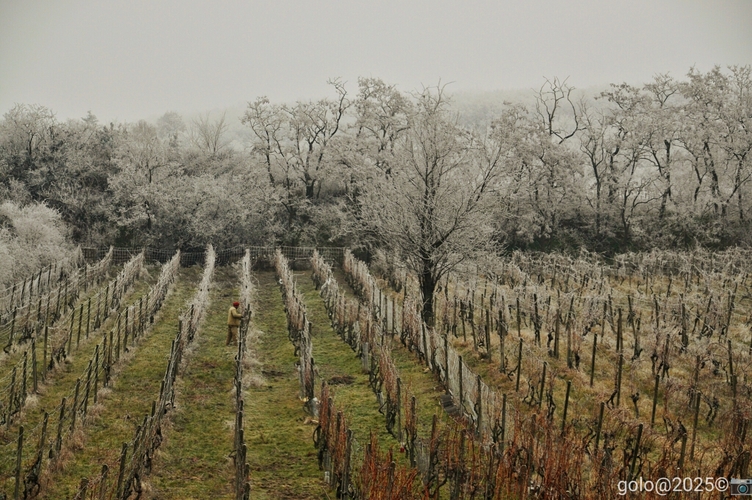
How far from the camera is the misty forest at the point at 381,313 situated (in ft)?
30.4

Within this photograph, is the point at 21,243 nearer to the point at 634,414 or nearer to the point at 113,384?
the point at 113,384

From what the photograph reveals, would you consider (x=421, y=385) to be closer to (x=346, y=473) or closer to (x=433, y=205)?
(x=433, y=205)

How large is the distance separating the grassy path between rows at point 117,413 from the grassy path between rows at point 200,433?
0.68 metres

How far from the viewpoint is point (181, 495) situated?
29.5ft

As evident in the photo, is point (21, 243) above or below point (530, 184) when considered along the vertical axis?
below

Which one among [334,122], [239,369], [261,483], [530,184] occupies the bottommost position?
[261,483]

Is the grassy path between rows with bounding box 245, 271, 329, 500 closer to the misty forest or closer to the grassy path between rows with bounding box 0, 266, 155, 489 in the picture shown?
the misty forest

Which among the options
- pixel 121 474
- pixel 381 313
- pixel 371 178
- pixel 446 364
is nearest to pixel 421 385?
pixel 446 364

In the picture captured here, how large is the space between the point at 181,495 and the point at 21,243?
980 inches

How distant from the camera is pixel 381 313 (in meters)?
18.7

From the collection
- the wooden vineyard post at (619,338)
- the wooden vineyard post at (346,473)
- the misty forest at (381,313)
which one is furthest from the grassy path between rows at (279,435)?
the wooden vineyard post at (619,338)

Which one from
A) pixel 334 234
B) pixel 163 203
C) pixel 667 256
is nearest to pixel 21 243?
pixel 163 203

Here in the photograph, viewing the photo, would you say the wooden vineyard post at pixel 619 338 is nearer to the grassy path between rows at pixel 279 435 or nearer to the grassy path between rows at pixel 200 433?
the grassy path between rows at pixel 279 435

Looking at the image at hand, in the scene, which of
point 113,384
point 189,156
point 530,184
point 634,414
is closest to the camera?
point 634,414
